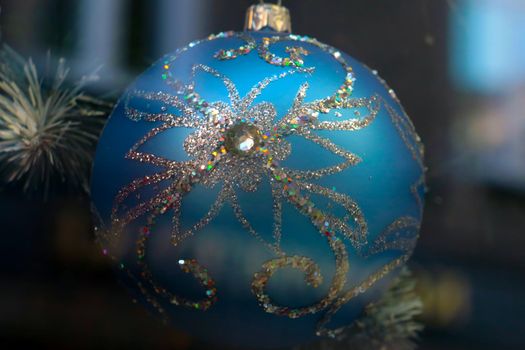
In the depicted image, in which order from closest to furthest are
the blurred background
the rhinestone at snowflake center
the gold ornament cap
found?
1. the rhinestone at snowflake center
2. the gold ornament cap
3. the blurred background

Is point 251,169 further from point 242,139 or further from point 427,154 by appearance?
point 427,154

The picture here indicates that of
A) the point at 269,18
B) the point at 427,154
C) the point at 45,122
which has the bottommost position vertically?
the point at 427,154

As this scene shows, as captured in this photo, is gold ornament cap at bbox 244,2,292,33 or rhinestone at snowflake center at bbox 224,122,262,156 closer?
rhinestone at snowflake center at bbox 224,122,262,156

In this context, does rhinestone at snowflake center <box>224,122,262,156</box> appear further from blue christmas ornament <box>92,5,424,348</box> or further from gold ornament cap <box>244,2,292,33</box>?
gold ornament cap <box>244,2,292,33</box>

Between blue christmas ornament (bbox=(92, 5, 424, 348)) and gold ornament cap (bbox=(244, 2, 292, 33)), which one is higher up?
gold ornament cap (bbox=(244, 2, 292, 33))

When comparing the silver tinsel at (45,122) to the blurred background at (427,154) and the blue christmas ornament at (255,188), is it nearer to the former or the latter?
the blurred background at (427,154)

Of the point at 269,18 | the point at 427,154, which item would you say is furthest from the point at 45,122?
the point at 427,154

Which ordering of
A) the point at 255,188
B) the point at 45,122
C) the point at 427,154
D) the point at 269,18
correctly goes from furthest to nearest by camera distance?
the point at 427,154
the point at 45,122
the point at 269,18
the point at 255,188

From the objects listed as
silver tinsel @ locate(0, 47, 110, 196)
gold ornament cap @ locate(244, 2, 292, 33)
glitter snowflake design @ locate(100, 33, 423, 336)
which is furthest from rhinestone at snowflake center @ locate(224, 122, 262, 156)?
silver tinsel @ locate(0, 47, 110, 196)
